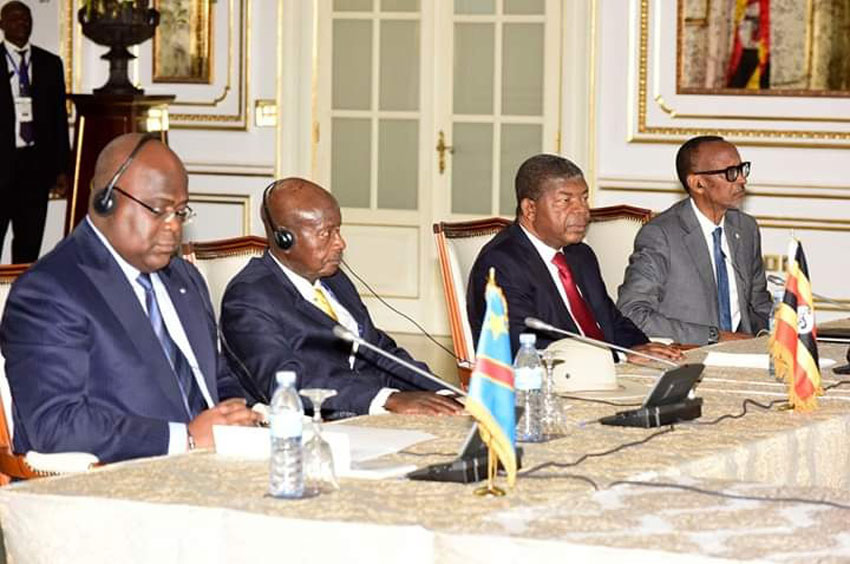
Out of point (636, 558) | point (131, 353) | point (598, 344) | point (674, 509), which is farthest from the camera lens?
point (598, 344)

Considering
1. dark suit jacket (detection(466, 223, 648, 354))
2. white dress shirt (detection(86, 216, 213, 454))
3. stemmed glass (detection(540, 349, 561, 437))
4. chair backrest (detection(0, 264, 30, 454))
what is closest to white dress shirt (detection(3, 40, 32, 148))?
dark suit jacket (detection(466, 223, 648, 354))

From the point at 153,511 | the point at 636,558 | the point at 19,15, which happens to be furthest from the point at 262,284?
the point at 19,15

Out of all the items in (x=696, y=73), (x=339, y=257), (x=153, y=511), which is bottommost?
(x=153, y=511)

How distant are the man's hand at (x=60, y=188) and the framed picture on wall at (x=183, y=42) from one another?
884 millimetres

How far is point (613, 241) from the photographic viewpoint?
663cm

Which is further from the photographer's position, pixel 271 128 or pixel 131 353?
pixel 271 128

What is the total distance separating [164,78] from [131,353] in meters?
7.21

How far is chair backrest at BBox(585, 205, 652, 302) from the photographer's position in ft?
21.6

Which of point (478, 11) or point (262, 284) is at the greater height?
point (478, 11)

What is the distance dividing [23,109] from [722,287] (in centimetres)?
514

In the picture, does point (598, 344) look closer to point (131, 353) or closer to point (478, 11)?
point (131, 353)

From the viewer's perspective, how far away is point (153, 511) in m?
2.99

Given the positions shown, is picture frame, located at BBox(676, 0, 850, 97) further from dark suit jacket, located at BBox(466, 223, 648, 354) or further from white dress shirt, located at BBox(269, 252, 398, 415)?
white dress shirt, located at BBox(269, 252, 398, 415)

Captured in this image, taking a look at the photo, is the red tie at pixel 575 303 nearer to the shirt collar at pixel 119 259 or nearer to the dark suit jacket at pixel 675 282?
the dark suit jacket at pixel 675 282
